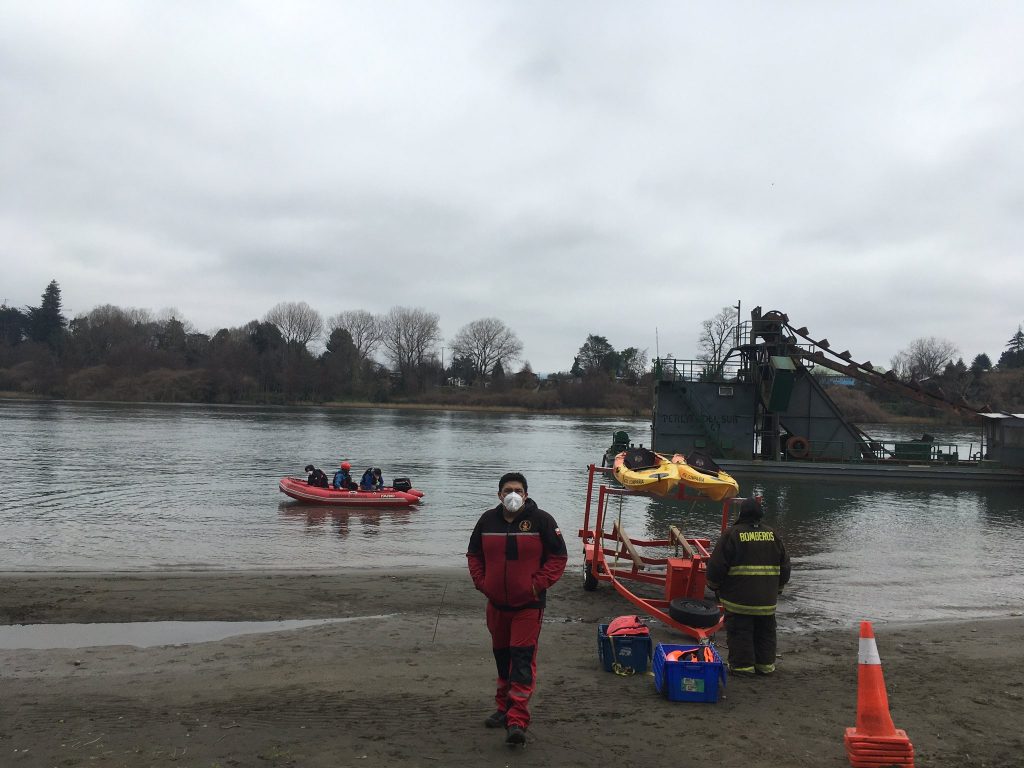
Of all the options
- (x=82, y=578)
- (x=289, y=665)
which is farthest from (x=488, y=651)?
(x=82, y=578)

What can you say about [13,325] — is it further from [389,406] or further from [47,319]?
[389,406]

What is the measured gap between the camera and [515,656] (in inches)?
206

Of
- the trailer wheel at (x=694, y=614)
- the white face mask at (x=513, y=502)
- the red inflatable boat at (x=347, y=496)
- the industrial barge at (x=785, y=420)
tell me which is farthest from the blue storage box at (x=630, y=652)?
the industrial barge at (x=785, y=420)

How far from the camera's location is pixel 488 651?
759 centimetres

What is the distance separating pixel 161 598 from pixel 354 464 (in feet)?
85.4

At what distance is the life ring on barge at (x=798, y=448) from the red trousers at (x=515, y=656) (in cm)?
3112

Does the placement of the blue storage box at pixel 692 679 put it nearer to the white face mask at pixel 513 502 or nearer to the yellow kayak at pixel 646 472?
the white face mask at pixel 513 502

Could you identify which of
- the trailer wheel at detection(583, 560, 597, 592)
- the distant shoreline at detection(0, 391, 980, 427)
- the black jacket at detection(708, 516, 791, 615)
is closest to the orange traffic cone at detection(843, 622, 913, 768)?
the black jacket at detection(708, 516, 791, 615)

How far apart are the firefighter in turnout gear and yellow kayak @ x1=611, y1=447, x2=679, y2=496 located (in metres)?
2.36

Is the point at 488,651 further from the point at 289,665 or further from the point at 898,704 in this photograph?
the point at 898,704

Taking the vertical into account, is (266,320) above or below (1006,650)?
above

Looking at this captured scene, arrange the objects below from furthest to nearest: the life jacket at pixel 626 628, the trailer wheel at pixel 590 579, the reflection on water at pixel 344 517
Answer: the reflection on water at pixel 344 517
the trailer wheel at pixel 590 579
the life jacket at pixel 626 628

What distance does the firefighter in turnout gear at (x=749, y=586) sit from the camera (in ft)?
22.0

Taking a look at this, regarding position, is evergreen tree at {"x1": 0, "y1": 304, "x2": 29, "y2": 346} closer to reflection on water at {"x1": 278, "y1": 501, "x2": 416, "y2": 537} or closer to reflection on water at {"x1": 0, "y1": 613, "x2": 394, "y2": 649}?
reflection on water at {"x1": 278, "y1": 501, "x2": 416, "y2": 537}
